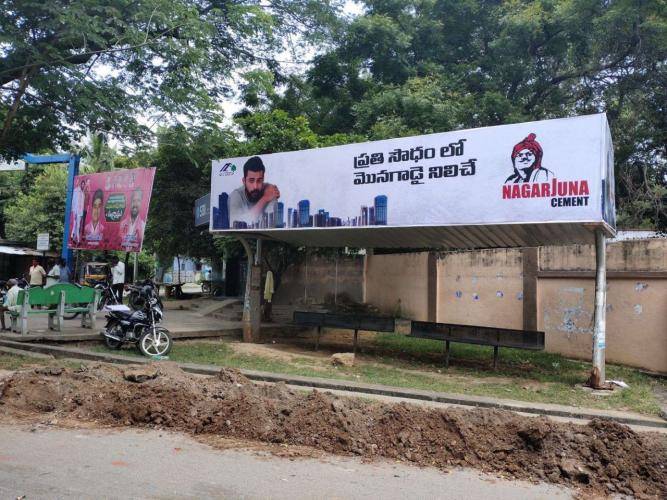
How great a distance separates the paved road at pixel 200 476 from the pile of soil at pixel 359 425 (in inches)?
12.3

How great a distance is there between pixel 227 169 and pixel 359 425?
810 centimetres

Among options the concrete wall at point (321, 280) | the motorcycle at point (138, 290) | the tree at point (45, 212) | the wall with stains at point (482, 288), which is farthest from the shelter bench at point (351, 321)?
the tree at point (45, 212)

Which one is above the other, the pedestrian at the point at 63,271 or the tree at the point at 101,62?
the tree at the point at 101,62

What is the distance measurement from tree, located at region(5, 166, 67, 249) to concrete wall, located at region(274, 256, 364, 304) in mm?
16045

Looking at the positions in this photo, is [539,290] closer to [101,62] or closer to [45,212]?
[101,62]

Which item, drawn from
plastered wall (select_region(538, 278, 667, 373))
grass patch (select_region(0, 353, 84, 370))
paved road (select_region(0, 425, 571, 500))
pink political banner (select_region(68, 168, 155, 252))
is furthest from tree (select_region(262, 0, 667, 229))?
paved road (select_region(0, 425, 571, 500))

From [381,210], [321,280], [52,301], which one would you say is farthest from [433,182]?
[321,280]

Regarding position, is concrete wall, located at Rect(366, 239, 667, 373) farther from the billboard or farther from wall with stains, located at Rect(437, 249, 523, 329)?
the billboard

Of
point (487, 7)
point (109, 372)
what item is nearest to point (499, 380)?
point (109, 372)

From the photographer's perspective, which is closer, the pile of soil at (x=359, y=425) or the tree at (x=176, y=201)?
the pile of soil at (x=359, y=425)

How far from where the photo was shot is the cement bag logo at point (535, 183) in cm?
807

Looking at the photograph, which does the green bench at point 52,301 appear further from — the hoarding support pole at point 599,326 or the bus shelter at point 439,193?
the hoarding support pole at point 599,326

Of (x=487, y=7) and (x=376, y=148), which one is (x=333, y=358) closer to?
(x=376, y=148)

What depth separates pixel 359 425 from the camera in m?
5.51
